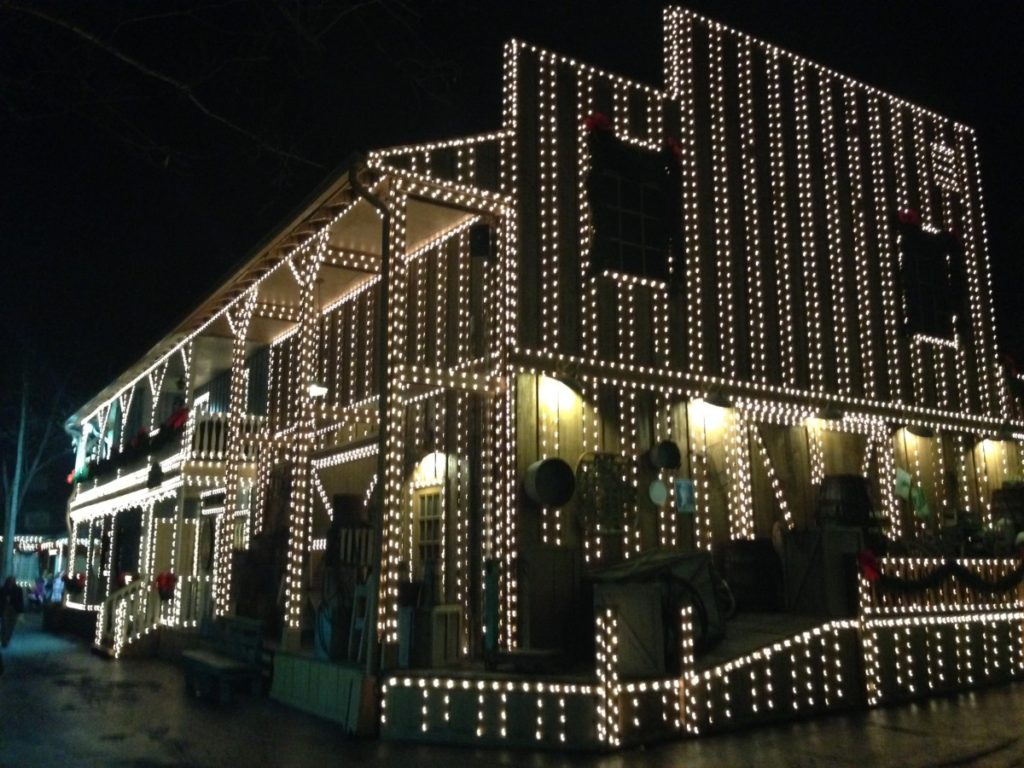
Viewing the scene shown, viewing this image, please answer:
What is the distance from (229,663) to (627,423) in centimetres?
590

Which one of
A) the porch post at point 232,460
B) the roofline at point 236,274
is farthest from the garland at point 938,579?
the porch post at point 232,460

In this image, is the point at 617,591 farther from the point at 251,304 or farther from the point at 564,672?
the point at 251,304

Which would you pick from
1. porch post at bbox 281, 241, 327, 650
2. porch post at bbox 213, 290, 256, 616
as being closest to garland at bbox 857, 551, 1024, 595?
porch post at bbox 281, 241, 327, 650

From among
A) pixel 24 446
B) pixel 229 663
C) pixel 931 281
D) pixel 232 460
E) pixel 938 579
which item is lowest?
pixel 229 663

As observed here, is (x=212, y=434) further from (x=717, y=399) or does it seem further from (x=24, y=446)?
(x=24, y=446)

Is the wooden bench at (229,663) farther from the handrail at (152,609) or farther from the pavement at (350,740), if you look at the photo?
the handrail at (152,609)

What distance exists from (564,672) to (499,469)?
2.49m

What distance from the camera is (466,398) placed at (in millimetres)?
11383

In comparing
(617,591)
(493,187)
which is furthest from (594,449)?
(493,187)

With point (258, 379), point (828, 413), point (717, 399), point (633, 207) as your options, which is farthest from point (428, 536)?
point (258, 379)

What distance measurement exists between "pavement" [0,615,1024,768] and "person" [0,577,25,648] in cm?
823

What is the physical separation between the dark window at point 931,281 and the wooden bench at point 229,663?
11.4 m

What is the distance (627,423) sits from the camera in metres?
11.6

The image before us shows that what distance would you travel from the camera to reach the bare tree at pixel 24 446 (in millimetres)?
34594
